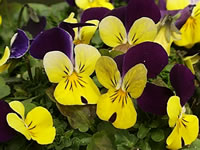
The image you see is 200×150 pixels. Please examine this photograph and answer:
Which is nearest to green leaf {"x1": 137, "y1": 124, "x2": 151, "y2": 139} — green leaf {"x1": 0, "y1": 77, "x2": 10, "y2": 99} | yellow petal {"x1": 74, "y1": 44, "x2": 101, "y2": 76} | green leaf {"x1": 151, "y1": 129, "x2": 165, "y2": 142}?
green leaf {"x1": 151, "y1": 129, "x2": 165, "y2": 142}

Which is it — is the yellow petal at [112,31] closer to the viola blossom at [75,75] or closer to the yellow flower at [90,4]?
the viola blossom at [75,75]

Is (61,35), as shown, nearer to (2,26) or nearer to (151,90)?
(151,90)

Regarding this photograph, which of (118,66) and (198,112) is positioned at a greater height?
(118,66)

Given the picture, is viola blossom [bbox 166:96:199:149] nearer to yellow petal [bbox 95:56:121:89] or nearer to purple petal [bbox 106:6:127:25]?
yellow petal [bbox 95:56:121:89]

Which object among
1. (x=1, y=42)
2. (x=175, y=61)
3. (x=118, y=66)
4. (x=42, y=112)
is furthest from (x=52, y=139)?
(x=1, y=42)

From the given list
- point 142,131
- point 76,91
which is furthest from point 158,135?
point 76,91
